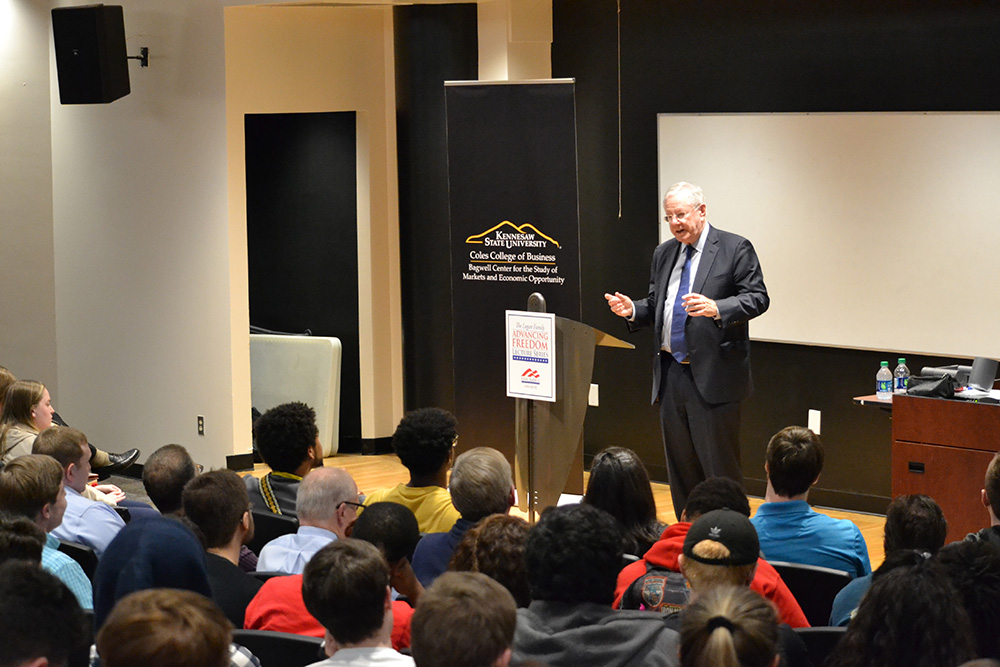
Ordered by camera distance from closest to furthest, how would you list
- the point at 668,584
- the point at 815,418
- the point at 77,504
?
the point at 668,584
the point at 77,504
the point at 815,418

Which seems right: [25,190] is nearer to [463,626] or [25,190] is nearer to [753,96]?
[753,96]

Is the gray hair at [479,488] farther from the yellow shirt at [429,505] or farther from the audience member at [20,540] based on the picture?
the audience member at [20,540]

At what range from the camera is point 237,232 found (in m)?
8.20

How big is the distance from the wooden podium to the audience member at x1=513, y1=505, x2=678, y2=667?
11.0 ft

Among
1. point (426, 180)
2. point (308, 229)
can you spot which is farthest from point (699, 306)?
point (308, 229)

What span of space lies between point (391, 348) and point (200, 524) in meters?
5.51

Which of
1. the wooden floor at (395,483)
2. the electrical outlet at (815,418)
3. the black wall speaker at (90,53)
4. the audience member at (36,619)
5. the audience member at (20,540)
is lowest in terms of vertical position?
the wooden floor at (395,483)

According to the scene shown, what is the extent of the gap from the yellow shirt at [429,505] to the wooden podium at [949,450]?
2.57 meters

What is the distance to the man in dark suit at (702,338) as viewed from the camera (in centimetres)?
541

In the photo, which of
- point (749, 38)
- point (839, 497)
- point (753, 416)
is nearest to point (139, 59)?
point (749, 38)

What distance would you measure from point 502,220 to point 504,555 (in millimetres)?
3407

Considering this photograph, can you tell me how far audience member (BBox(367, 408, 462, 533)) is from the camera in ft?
13.3

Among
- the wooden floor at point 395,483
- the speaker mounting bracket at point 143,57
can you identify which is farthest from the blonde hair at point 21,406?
the speaker mounting bracket at point 143,57

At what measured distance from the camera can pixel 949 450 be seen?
219 inches
